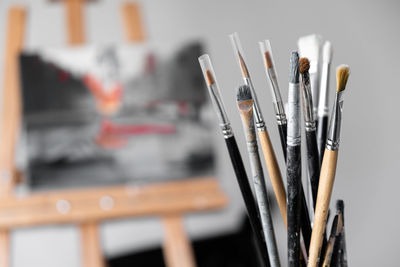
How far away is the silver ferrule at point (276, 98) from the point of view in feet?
1.00

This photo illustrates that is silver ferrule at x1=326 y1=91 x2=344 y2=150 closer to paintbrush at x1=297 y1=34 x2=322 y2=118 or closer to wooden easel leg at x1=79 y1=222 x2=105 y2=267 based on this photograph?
paintbrush at x1=297 y1=34 x2=322 y2=118

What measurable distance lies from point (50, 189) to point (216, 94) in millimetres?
1018

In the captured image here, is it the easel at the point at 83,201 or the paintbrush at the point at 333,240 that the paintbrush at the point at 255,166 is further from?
the easel at the point at 83,201

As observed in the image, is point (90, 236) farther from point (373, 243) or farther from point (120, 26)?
point (373, 243)

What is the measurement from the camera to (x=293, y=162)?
28 centimetres

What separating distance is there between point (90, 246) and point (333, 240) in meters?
1.01

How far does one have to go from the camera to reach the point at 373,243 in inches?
59.3

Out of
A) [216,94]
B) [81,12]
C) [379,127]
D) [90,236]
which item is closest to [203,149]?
[90,236]

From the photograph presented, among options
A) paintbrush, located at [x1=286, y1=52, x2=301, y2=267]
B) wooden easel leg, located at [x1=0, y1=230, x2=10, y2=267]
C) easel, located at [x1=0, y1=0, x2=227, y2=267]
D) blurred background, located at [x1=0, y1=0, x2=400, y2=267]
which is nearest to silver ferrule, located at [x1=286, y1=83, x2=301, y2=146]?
paintbrush, located at [x1=286, y1=52, x2=301, y2=267]

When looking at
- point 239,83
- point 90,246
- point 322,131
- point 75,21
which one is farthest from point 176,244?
point 322,131

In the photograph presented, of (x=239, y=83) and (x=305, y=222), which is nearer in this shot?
(x=305, y=222)

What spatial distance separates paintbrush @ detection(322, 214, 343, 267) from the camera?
0.28 m

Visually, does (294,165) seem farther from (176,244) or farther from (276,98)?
(176,244)

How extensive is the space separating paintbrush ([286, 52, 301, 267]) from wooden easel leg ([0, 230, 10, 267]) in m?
1.03
